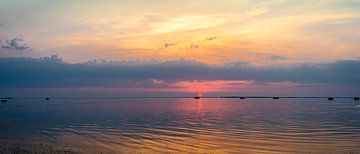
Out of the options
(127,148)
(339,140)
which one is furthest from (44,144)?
(339,140)

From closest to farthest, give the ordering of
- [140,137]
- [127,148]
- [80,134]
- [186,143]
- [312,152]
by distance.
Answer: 1. [312,152]
2. [127,148]
3. [186,143]
4. [140,137]
5. [80,134]

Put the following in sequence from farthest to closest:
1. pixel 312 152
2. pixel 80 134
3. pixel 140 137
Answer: pixel 80 134 < pixel 140 137 < pixel 312 152

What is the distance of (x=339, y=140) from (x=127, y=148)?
25.6 m

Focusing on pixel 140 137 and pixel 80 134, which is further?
pixel 80 134

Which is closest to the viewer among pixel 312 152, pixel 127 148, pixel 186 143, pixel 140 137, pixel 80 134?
pixel 312 152

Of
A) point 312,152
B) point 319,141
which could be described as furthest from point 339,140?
point 312,152

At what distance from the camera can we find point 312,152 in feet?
105

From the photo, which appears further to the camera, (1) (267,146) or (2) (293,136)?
(2) (293,136)

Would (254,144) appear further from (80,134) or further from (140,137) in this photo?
(80,134)

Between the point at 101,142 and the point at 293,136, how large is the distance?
25257mm

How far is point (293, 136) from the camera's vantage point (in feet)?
142

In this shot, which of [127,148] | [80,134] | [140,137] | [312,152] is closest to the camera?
[312,152]

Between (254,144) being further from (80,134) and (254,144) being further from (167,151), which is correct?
(80,134)

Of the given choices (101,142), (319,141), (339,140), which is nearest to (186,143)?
(101,142)
